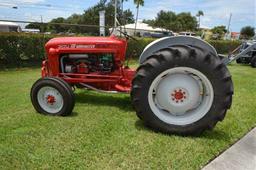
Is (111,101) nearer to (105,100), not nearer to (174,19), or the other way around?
(105,100)

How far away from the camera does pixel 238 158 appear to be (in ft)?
10.2

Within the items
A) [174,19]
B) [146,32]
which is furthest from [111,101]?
[174,19]

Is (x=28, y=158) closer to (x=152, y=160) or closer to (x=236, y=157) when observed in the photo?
(x=152, y=160)

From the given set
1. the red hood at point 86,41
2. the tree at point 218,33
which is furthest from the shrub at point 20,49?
the tree at point 218,33

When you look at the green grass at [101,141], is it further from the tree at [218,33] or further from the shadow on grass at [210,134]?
the tree at [218,33]

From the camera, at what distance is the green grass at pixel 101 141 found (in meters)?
2.85

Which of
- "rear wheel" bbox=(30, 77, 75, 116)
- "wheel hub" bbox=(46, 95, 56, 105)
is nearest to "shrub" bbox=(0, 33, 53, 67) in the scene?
"rear wheel" bbox=(30, 77, 75, 116)

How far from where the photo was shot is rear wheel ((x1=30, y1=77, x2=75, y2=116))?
4137 mm

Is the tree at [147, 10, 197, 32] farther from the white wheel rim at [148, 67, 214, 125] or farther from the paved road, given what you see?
the paved road

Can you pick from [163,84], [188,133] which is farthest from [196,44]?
[188,133]

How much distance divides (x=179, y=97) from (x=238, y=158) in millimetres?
1021

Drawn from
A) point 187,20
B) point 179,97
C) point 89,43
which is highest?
point 89,43

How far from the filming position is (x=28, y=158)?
2.88 meters

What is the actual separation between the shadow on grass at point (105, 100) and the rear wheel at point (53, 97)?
910 millimetres
